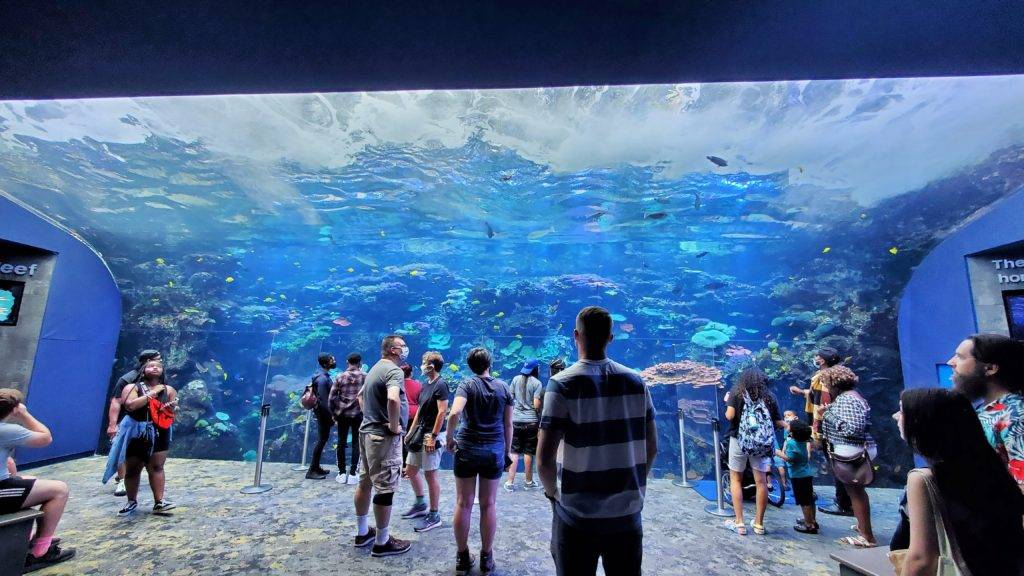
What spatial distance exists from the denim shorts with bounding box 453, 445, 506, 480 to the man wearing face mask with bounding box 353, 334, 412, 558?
27.0 inches

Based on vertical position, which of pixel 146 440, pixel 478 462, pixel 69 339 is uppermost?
pixel 69 339

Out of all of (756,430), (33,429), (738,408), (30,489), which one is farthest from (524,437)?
(33,429)

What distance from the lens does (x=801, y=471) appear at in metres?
4.60

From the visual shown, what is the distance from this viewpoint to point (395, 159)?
7.44 metres

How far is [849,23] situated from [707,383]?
17.9ft

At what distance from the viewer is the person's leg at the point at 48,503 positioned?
324 centimetres

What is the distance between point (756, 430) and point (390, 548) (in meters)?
4.17

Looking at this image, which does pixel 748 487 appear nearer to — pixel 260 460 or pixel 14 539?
pixel 260 460

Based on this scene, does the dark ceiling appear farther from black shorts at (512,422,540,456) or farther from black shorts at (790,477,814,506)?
black shorts at (512,422,540,456)

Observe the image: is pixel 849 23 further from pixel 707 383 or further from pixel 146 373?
pixel 146 373

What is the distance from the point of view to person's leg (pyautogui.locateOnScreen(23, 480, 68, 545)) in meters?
3.24

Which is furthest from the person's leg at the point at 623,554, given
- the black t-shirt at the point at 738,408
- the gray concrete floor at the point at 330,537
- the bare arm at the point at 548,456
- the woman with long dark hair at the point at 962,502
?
the black t-shirt at the point at 738,408

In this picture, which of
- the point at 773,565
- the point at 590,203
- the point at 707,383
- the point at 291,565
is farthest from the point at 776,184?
the point at 291,565

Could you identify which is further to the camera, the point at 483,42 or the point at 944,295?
the point at 944,295
